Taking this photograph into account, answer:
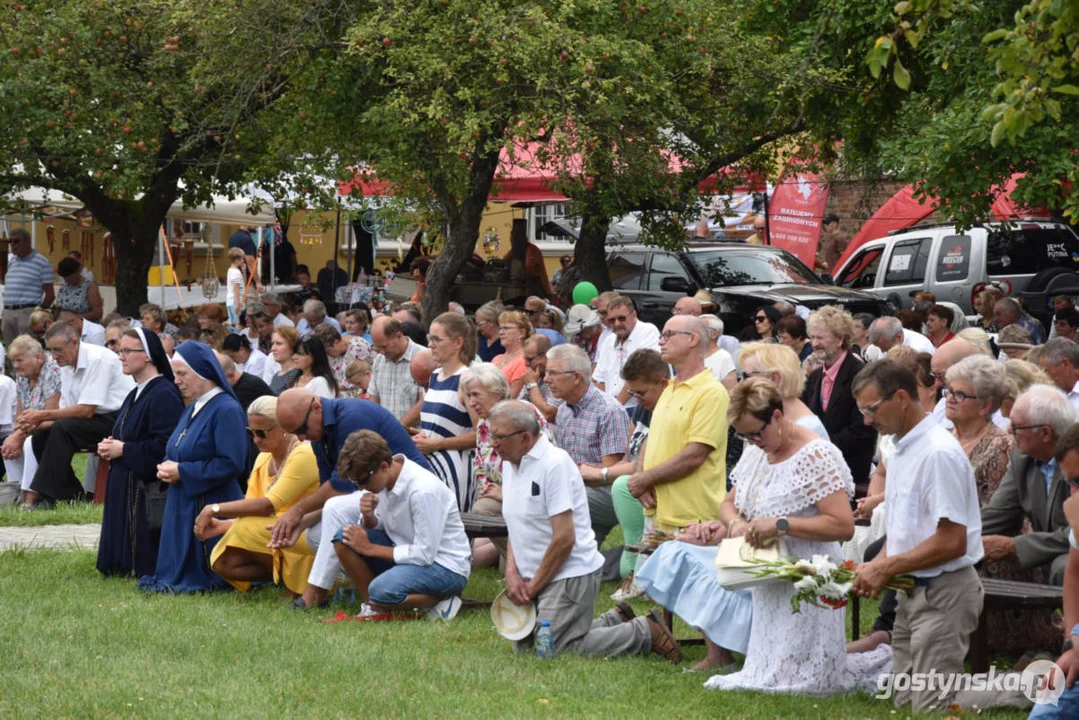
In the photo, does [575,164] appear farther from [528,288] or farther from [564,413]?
[564,413]

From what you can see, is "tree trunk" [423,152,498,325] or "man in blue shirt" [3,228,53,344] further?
"man in blue shirt" [3,228,53,344]

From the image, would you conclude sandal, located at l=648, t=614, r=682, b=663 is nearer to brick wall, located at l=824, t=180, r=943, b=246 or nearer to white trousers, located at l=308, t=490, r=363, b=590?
white trousers, located at l=308, t=490, r=363, b=590

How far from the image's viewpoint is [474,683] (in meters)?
7.11

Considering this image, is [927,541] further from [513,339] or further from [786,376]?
[513,339]

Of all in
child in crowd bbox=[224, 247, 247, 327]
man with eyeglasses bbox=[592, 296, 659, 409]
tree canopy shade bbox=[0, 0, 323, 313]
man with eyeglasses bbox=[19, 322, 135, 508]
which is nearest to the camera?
man with eyeglasses bbox=[592, 296, 659, 409]

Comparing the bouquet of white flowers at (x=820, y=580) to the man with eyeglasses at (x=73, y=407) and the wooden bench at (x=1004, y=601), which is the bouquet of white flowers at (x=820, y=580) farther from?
the man with eyeglasses at (x=73, y=407)

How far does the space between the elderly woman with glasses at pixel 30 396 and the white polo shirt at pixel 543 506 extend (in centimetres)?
725

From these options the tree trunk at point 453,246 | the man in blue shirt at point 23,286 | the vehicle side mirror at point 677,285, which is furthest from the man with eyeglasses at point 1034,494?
the man in blue shirt at point 23,286

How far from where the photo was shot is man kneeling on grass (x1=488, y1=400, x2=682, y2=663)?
7602 millimetres

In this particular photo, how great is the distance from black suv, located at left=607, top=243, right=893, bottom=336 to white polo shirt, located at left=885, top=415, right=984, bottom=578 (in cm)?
1262

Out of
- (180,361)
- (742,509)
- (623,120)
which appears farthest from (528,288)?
(742,509)

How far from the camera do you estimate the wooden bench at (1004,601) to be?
6.68 meters

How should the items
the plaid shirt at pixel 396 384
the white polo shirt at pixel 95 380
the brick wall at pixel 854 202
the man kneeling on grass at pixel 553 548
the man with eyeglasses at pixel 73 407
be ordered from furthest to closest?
the brick wall at pixel 854 202, the white polo shirt at pixel 95 380, the man with eyeglasses at pixel 73 407, the plaid shirt at pixel 396 384, the man kneeling on grass at pixel 553 548

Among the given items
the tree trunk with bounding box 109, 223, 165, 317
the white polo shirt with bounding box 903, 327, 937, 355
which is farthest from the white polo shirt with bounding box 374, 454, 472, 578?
the tree trunk with bounding box 109, 223, 165, 317
